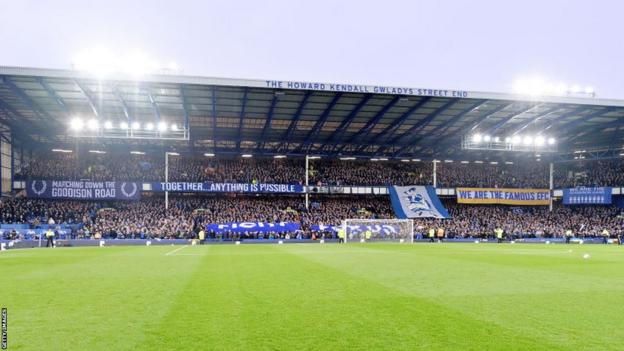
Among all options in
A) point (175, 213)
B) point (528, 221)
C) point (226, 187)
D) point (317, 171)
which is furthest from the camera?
point (317, 171)

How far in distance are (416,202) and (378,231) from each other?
11.5m

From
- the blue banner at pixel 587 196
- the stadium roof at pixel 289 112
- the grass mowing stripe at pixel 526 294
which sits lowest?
the grass mowing stripe at pixel 526 294

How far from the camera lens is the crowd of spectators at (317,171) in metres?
53.6

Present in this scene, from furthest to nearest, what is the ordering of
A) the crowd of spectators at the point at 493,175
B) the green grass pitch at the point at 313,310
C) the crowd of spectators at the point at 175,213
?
the crowd of spectators at the point at 493,175 < the crowd of spectators at the point at 175,213 < the green grass pitch at the point at 313,310

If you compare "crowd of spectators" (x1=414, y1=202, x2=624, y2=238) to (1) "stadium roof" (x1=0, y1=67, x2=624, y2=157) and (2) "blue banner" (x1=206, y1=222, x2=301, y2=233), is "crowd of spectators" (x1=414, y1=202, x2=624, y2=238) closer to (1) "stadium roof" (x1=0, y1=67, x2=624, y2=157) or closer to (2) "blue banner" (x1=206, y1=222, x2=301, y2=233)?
(1) "stadium roof" (x1=0, y1=67, x2=624, y2=157)

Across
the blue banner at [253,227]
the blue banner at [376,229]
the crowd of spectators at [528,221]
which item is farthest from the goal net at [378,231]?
the blue banner at [253,227]

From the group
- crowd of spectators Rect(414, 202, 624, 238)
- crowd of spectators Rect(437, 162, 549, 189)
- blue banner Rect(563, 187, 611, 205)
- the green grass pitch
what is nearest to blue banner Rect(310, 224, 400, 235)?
crowd of spectators Rect(414, 202, 624, 238)

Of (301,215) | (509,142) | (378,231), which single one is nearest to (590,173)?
(509,142)

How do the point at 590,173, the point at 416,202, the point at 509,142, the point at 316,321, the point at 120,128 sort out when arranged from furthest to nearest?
1. the point at 590,173
2. the point at 416,202
3. the point at 509,142
4. the point at 120,128
5. the point at 316,321

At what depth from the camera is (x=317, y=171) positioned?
5966 cm

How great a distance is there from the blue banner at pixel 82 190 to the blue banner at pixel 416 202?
96.3ft

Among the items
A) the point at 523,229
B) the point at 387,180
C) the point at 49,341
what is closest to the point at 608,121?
the point at 523,229

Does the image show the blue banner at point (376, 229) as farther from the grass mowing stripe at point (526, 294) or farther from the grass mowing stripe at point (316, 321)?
the grass mowing stripe at point (316, 321)

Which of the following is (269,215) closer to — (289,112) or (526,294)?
(289,112)
